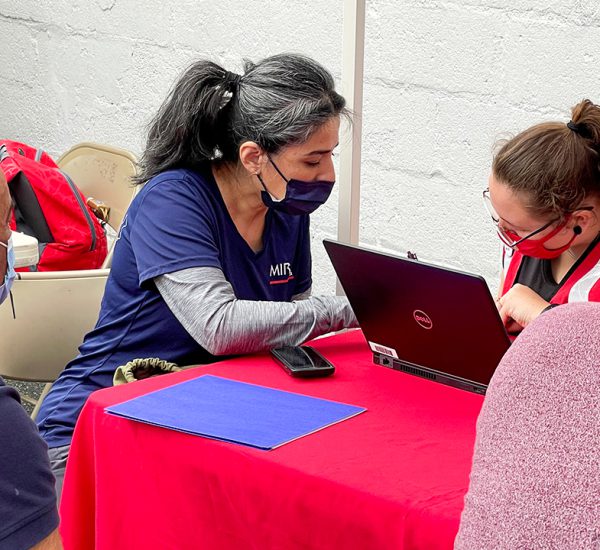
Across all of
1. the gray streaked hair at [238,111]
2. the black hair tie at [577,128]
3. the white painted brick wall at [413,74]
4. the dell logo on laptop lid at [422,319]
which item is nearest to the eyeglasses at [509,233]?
the black hair tie at [577,128]

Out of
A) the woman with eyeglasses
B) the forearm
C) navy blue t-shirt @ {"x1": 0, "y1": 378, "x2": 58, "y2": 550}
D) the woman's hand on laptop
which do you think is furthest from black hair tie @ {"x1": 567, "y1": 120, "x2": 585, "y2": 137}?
navy blue t-shirt @ {"x1": 0, "y1": 378, "x2": 58, "y2": 550}

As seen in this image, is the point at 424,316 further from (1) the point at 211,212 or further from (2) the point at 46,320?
(2) the point at 46,320

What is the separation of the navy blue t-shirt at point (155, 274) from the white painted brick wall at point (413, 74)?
1043 millimetres

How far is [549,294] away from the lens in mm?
1957

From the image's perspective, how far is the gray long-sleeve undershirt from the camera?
6.11 ft

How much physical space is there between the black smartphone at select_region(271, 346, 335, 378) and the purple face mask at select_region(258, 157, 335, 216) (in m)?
0.33

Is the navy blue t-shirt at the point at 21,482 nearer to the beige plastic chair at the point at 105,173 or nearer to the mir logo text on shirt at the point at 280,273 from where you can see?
the mir logo text on shirt at the point at 280,273

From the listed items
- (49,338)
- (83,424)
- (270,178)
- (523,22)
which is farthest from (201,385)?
(523,22)

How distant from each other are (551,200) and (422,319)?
0.33 meters

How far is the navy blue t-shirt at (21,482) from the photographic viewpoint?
98 centimetres

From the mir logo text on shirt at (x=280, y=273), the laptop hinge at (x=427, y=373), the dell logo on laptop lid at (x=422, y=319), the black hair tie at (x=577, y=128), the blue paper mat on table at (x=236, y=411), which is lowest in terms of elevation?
the laptop hinge at (x=427, y=373)

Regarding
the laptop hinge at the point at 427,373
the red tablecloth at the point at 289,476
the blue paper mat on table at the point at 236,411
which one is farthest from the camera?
the laptop hinge at the point at 427,373

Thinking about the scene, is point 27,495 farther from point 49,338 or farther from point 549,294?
point 49,338

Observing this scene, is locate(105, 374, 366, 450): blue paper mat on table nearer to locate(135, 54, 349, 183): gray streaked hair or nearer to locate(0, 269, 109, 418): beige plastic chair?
locate(135, 54, 349, 183): gray streaked hair
